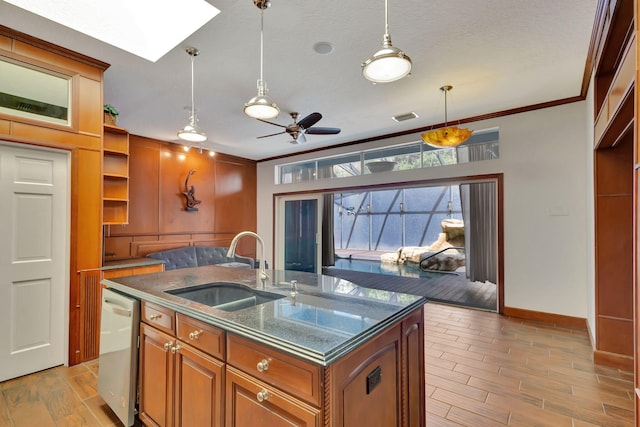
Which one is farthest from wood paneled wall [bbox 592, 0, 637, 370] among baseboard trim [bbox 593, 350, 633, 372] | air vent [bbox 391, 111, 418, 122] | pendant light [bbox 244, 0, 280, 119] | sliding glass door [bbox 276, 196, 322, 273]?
sliding glass door [bbox 276, 196, 322, 273]

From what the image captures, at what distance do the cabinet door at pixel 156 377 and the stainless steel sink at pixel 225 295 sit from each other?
30 cm

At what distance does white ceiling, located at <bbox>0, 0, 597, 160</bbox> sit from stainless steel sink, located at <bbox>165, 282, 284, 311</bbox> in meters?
1.88

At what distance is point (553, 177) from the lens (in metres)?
3.84

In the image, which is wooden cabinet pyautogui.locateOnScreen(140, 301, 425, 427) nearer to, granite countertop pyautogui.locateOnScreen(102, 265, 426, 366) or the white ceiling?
granite countertop pyautogui.locateOnScreen(102, 265, 426, 366)

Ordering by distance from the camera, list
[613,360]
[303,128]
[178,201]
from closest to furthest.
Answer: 1. [613,360]
2. [303,128]
3. [178,201]

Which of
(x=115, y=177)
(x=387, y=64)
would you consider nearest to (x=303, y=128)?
(x=387, y=64)

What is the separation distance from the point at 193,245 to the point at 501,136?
5.55 m

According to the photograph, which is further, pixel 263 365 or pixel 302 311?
pixel 302 311

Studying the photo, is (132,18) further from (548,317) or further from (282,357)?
(548,317)

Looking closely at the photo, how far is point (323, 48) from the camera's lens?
2.60 m

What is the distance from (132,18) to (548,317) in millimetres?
5392

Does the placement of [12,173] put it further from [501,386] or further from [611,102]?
[611,102]

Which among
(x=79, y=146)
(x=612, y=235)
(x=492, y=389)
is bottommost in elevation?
(x=492, y=389)

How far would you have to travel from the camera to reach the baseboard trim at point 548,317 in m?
3.66
